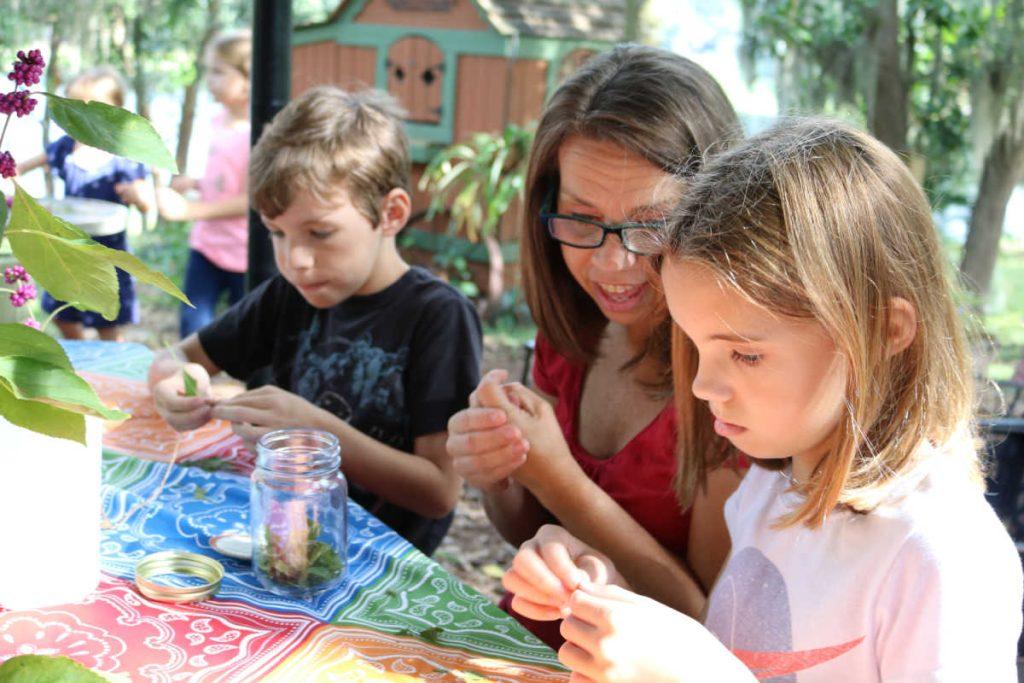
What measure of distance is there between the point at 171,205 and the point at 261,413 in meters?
3.04

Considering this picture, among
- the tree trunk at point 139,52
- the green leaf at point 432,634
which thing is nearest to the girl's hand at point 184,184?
the green leaf at point 432,634

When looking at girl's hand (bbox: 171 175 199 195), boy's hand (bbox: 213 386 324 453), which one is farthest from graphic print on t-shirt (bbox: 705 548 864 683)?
girl's hand (bbox: 171 175 199 195)

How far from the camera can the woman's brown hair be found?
4.94 feet

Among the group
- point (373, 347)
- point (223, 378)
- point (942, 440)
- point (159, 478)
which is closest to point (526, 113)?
point (223, 378)

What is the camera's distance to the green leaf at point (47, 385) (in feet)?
2.65

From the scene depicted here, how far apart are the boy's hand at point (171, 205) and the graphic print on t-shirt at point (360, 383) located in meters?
2.41

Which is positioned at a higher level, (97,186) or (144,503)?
(97,186)

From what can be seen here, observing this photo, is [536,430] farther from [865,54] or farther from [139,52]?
[139,52]

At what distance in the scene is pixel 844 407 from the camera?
43.2 inches

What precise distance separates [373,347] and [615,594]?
1201 mm

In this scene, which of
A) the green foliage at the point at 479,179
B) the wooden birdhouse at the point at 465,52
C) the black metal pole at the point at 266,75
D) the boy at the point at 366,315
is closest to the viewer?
the boy at the point at 366,315

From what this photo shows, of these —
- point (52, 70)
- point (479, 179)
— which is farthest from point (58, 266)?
point (52, 70)

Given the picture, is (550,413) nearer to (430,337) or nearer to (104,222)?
(430,337)

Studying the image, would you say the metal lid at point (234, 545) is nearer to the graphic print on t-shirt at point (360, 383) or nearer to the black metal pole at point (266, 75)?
the graphic print on t-shirt at point (360, 383)
